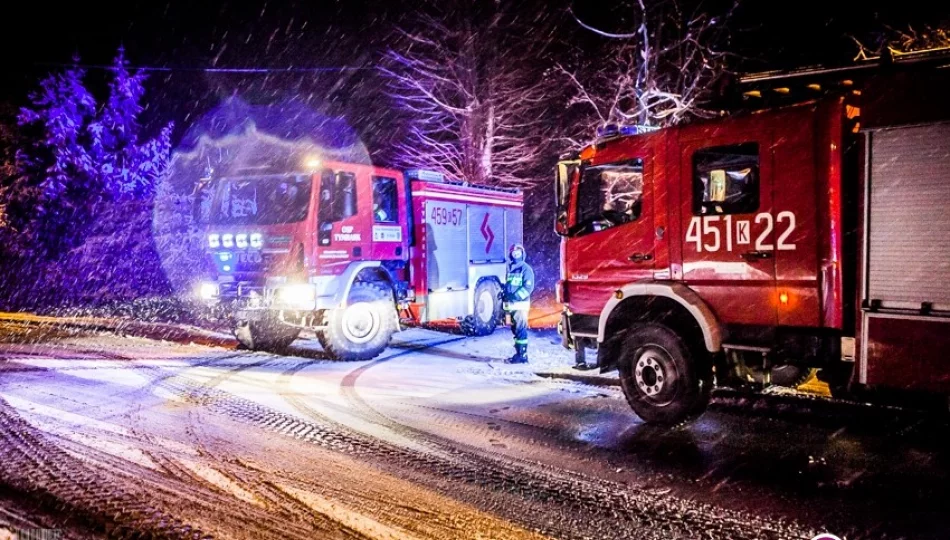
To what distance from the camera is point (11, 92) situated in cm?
2045

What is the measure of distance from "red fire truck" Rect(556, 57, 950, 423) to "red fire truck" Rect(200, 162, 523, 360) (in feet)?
12.5

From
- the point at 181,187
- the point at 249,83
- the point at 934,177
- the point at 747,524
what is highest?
the point at 249,83

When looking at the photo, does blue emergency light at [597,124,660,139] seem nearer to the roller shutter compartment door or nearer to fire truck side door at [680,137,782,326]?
fire truck side door at [680,137,782,326]

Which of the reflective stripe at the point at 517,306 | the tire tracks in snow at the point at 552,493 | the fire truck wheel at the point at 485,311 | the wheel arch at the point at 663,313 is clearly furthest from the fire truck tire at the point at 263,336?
the wheel arch at the point at 663,313

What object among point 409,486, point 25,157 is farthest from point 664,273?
point 25,157

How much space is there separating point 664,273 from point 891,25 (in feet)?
32.5

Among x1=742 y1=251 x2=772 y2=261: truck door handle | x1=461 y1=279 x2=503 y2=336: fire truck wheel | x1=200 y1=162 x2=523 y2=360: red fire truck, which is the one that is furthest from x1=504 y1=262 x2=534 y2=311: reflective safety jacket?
x1=742 y1=251 x2=772 y2=261: truck door handle

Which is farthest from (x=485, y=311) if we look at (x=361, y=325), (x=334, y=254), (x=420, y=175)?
(x=334, y=254)

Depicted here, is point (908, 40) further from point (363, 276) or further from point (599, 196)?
point (363, 276)

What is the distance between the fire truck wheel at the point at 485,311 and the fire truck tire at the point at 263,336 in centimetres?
335

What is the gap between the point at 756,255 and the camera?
5.93 metres

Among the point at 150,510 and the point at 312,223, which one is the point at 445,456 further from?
the point at 312,223

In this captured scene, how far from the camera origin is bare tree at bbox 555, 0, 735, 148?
13.9 metres

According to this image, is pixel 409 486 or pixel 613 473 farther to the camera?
pixel 613 473
